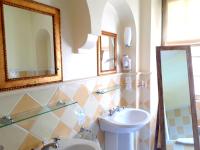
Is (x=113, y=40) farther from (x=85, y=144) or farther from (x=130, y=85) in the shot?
(x=85, y=144)

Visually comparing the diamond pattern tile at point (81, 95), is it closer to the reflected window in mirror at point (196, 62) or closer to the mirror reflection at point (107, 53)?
the mirror reflection at point (107, 53)

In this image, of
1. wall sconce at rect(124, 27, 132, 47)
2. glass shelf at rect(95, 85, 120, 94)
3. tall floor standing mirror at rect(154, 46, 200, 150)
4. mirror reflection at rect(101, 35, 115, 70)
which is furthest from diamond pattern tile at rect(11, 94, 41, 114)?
wall sconce at rect(124, 27, 132, 47)

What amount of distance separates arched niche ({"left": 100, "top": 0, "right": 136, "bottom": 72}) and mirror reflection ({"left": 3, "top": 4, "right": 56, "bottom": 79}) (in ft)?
2.90

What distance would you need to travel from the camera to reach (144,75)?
8.41 feet

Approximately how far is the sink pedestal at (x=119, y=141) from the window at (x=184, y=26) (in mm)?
1322

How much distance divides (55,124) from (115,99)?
1022 mm

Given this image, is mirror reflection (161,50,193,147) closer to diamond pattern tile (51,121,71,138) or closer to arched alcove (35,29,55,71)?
diamond pattern tile (51,121,71,138)

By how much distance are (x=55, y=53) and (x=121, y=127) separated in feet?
2.93

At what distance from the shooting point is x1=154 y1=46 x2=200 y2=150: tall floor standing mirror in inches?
80.0

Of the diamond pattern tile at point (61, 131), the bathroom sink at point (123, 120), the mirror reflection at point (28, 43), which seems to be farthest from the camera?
the bathroom sink at point (123, 120)

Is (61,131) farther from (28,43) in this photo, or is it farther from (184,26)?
(184,26)

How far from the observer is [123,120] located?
209cm

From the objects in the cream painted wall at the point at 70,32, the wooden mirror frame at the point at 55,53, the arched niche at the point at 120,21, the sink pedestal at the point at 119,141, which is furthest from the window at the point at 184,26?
the wooden mirror frame at the point at 55,53

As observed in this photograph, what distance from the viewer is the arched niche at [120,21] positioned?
2148mm
